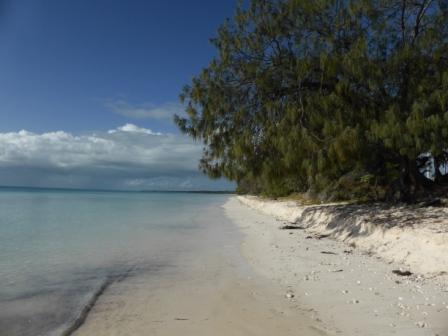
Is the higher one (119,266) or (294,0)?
(294,0)

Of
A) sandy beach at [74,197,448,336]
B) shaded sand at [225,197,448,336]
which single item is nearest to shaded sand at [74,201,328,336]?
sandy beach at [74,197,448,336]

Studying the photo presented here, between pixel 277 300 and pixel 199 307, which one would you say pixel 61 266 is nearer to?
pixel 199 307

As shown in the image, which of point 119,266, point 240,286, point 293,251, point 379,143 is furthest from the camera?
point 379,143

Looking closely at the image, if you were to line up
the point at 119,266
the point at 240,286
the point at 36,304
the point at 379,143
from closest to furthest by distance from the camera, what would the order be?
the point at 36,304
the point at 240,286
the point at 119,266
the point at 379,143

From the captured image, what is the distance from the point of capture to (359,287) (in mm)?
5699

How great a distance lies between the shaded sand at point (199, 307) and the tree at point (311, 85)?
13.1 ft

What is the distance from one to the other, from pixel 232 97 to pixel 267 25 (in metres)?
2.47

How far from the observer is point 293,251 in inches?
365

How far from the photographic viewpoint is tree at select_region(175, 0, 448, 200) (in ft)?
31.6

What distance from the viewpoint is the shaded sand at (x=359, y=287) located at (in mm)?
4215

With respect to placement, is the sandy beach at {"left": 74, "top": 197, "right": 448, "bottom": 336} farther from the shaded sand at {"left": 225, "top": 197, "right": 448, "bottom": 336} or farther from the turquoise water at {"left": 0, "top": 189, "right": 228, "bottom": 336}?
the turquoise water at {"left": 0, "top": 189, "right": 228, "bottom": 336}

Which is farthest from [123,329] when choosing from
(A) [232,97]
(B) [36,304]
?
(A) [232,97]

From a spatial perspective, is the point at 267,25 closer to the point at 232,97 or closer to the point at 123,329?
the point at 232,97

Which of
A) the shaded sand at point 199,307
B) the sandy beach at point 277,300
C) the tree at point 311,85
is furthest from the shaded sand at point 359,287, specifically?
the tree at point 311,85
